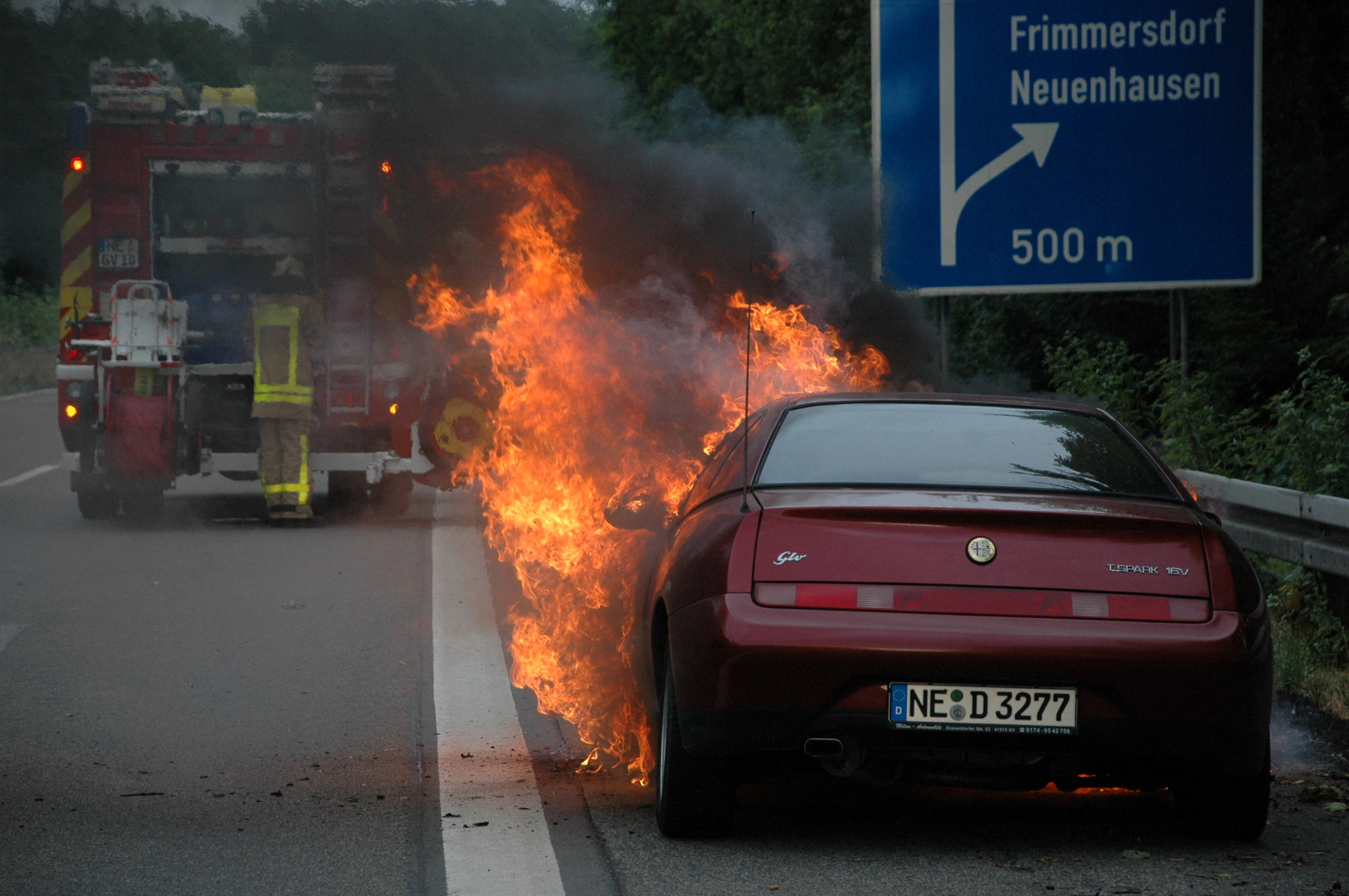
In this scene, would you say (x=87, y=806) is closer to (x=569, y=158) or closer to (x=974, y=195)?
(x=974, y=195)

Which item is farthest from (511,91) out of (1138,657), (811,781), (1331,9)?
(1138,657)

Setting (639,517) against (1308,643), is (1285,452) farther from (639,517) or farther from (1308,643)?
(639,517)

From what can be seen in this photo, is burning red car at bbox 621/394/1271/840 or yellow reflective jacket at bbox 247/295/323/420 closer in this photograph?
burning red car at bbox 621/394/1271/840

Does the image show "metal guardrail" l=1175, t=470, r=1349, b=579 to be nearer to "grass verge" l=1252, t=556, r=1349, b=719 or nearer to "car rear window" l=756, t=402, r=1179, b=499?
"grass verge" l=1252, t=556, r=1349, b=719

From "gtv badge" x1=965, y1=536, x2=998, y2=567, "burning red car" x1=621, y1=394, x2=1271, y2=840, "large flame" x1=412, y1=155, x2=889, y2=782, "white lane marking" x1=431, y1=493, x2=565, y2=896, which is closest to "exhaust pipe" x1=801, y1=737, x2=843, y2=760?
"burning red car" x1=621, y1=394, x2=1271, y2=840

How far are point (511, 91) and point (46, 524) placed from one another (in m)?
5.85

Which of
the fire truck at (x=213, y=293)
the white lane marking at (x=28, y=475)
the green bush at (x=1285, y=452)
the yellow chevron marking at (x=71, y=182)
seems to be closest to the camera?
the green bush at (x=1285, y=452)

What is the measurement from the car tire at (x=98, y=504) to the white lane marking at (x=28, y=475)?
12.6ft

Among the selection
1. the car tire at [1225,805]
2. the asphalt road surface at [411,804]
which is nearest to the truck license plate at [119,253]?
the asphalt road surface at [411,804]

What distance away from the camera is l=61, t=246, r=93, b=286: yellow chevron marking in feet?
49.5

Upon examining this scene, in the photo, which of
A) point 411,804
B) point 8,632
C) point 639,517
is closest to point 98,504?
point 8,632

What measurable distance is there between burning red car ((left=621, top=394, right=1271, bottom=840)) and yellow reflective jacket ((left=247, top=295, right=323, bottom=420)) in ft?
31.8

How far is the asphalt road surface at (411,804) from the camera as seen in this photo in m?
4.78

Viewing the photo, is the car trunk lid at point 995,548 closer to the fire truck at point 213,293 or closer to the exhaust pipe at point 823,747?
the exhaust pipe at point 823,747
